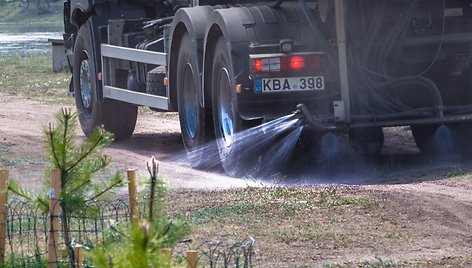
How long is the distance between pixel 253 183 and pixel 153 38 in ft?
12.8

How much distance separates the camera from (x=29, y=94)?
2397 centimetres

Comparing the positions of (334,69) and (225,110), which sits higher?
Result: (334,69)

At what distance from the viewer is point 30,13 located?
80.0 metres

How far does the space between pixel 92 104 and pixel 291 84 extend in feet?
17.9

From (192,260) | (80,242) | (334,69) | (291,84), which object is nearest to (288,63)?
(291,84)

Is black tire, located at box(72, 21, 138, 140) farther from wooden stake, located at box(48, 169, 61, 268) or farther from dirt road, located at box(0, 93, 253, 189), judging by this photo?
wooden stake, located at box(48, 169, 61, 268)

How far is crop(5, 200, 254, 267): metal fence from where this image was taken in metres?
6.87

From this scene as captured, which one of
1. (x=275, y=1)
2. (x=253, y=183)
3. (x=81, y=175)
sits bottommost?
(x=253, y=183)

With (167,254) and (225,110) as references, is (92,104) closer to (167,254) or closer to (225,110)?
(225,110)

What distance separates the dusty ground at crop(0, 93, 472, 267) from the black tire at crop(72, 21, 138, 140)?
11.8 inches

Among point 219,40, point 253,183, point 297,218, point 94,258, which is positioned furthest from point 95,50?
point 94,258

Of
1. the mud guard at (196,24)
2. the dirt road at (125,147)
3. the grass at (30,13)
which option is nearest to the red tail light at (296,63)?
the dirt road at (125,147)

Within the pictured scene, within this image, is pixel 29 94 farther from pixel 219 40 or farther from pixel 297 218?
pixel 297 218

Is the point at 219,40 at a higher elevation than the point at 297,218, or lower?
higher
